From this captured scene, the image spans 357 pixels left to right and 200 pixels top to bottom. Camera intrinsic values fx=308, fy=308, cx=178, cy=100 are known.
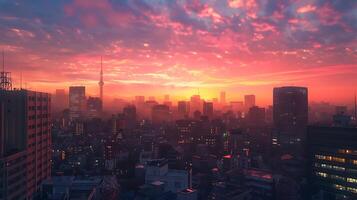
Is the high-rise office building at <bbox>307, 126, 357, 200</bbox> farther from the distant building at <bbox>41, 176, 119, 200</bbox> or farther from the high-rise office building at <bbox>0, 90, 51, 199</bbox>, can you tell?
the high-rise office building at <bbox>0, 90, 51, 199</bbox>

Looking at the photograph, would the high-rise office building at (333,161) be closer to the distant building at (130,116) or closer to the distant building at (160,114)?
the distant building at (130,116)

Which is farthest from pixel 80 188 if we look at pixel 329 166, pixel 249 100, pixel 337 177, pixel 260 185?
pixel 249 100

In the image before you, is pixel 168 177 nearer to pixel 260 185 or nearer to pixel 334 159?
pixel 260 185

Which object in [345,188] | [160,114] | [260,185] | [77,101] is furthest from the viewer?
[160,114]

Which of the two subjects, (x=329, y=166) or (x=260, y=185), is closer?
(x=260, y=185)

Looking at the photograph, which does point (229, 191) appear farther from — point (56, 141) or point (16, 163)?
point (56, 141)

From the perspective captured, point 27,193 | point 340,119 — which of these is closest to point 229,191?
point 27,193
